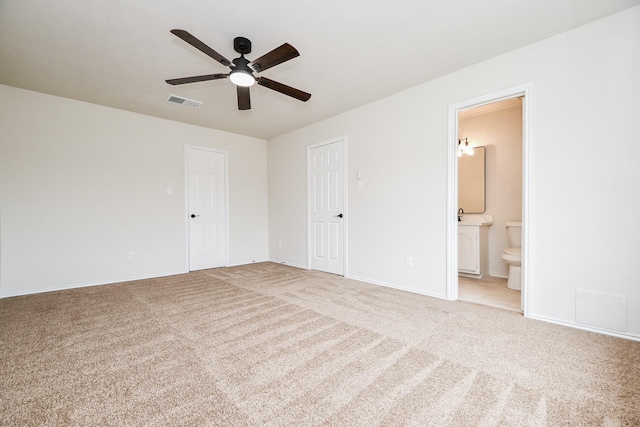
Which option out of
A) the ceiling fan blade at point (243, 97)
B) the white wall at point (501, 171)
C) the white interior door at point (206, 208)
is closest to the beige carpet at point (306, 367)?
the white wall at point (501, 171)

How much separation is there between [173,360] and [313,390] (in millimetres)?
1017

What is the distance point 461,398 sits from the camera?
1.45m

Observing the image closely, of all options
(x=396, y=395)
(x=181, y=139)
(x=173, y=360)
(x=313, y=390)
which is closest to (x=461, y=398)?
(x=396, y=395)

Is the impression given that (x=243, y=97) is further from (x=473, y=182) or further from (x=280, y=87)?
(x=473, y=182)

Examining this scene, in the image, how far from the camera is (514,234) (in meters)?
3.87

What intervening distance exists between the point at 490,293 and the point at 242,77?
143 inches

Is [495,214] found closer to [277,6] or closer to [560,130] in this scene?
[560,130]

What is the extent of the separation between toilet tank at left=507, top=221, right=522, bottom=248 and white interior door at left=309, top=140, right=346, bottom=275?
2.38m

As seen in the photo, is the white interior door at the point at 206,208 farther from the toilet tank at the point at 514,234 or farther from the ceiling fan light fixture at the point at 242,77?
the toilet tank at the point at 514,234

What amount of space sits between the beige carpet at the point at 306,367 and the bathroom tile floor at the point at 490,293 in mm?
284

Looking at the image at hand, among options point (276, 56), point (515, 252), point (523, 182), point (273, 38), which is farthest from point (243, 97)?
point (515, 252)

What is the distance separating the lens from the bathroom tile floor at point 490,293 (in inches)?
116

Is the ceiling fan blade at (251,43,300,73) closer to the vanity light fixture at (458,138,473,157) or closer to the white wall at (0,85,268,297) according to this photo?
the white wall at (0,85,268,297)

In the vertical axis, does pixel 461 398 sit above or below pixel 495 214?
below
